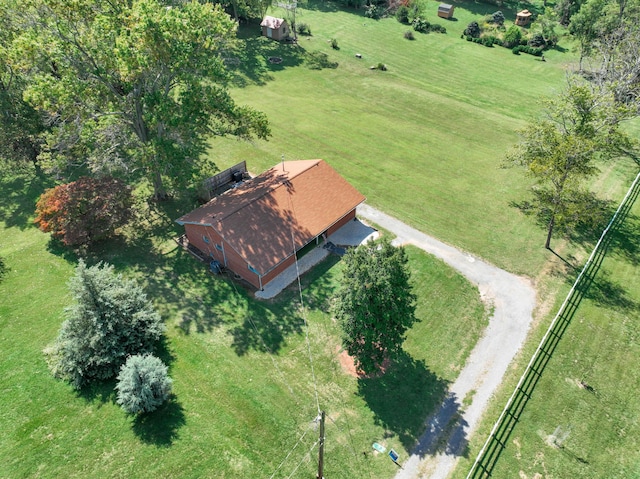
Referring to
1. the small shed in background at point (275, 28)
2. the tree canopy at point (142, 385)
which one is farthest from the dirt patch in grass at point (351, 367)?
the small shed in background at point (275, 28)

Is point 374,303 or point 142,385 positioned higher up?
point 374,303

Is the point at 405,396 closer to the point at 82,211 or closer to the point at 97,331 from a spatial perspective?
the point at 97,331

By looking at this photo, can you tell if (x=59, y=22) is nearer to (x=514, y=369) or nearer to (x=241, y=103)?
(x=241, y=103)

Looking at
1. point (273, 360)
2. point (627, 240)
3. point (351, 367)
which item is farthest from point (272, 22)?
point (351, 367)

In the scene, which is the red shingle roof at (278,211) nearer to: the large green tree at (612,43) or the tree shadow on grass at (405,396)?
the tree shadow on grass at (405,396)

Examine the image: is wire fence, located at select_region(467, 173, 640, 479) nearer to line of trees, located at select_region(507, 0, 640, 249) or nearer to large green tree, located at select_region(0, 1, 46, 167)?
line of trees, located at select_region(507, 0, 640, 249)
